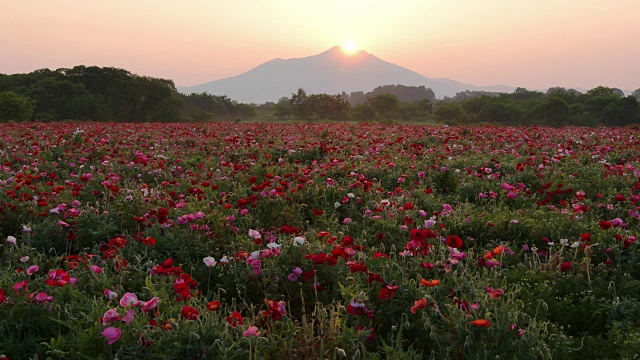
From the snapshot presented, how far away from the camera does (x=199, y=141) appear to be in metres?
12.8

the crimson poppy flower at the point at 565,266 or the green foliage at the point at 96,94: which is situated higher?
the green foliage at the point at 96,94

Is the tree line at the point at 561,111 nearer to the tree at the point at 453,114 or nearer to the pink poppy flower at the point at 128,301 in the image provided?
the tree at the point at 453,114

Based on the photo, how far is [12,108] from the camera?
37.0 metres

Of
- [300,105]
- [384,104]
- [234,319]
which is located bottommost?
[234,319]

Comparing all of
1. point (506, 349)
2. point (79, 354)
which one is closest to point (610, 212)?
point (506, 349)

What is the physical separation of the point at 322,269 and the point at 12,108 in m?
42.6

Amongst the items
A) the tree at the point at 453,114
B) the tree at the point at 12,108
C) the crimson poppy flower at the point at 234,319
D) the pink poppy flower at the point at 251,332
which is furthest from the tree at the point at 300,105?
the pink poppy flower at the point at 251,332

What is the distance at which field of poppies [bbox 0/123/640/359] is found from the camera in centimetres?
250

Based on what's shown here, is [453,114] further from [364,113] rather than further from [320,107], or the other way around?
[320,107]

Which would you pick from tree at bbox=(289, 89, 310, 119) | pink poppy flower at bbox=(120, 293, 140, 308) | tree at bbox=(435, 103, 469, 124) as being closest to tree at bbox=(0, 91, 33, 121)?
tree at bbox=(289, 89, 310, 119)

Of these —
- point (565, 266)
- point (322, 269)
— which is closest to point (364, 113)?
point (565, 266)

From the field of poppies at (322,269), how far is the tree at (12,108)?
36038 millimetres

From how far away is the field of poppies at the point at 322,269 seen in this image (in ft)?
8.19

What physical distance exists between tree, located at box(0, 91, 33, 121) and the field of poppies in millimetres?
36038
